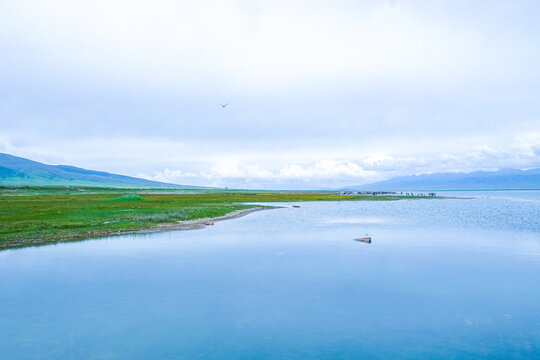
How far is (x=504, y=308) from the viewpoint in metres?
15.4

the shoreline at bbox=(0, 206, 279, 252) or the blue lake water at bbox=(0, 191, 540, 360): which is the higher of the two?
the shoreline at bbox=(0, 206, 279, 252)

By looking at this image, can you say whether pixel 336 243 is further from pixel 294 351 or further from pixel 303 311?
pixel 294 351

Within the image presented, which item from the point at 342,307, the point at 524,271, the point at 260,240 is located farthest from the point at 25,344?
the point at 524,271

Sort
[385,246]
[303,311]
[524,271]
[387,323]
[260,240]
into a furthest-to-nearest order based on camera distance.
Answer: [260,240], [385,246], [524,271], [303,311], [387,323]

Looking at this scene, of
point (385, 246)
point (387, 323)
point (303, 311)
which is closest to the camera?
point (387, 323)

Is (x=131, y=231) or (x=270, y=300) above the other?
(x=131, y=231)

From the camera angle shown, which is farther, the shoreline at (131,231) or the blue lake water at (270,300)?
the shoreline at (131,231)

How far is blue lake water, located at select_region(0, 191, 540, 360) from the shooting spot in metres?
12.2

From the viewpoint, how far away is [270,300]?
55.0 feet

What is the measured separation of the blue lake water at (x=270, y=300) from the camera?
12.2 m

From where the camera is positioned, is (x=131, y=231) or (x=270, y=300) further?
(x=131, y=231)

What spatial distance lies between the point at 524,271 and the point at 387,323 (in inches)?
498

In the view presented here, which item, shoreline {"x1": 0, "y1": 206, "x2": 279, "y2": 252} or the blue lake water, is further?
shoreline {"x1": 0, "y1": 206, "x2": 279, "y2": 252}

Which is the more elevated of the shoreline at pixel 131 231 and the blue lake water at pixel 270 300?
the shoreline at pixel 131 231
